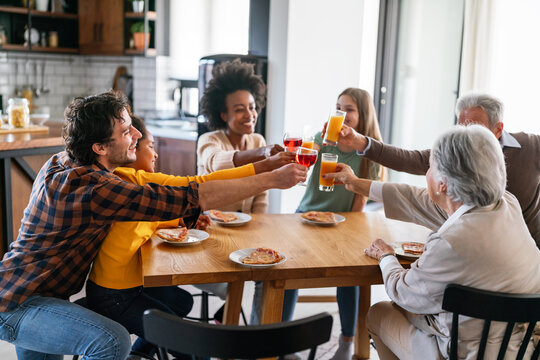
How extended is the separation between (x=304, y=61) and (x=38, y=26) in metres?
3.71

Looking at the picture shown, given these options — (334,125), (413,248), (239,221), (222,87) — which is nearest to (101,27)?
(222,87)

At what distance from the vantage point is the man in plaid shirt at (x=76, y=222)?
179 centimetres

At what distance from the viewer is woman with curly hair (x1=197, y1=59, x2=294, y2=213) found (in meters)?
2.80

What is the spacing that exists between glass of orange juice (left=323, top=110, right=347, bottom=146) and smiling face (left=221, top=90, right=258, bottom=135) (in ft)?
1.86

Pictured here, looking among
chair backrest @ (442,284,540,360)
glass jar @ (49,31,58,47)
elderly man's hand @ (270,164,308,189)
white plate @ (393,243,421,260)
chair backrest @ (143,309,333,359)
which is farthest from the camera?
glass jar @ (49,31,58,47)

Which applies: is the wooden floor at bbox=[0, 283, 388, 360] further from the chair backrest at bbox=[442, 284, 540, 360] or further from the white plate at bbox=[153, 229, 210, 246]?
the chair backrest at bbox=[442, 284, 540, 360]

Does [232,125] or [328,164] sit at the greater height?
[232,125]

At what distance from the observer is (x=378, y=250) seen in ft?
6.56

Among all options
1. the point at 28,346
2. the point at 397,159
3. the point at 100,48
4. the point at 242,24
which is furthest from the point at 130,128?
the point at 100,48

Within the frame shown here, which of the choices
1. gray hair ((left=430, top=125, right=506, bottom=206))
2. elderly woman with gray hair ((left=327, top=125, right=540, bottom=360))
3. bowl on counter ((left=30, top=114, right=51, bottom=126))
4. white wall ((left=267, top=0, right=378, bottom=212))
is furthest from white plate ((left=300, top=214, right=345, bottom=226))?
bowl on counter ((left=30, top=114, right=51, bottom=126))

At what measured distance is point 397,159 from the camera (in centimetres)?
278

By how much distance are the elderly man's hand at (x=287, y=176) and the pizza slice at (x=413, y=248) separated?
469 millimetres

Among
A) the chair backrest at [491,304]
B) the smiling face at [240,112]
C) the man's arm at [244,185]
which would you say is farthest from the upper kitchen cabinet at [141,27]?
the chair backrest at [491,304]

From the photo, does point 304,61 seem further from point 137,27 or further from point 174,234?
point 137,27
